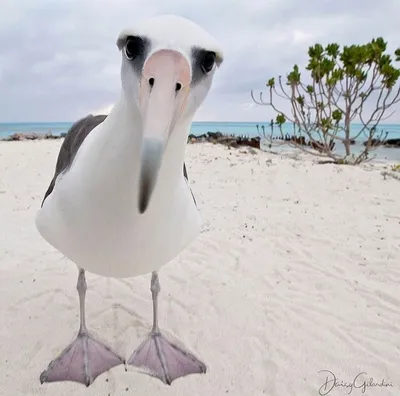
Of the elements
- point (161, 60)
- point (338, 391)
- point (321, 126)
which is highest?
point (161, 60)

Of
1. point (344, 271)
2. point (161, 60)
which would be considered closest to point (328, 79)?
point (344, 271)

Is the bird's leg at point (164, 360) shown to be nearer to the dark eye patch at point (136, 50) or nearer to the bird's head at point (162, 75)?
the bird's head at point (162, 75)

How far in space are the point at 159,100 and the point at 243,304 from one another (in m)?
2.55

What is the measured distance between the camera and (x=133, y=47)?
4.42 feet

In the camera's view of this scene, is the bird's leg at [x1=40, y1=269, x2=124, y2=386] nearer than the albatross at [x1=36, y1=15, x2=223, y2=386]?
No

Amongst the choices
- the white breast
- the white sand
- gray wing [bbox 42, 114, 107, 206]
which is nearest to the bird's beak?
the white breast

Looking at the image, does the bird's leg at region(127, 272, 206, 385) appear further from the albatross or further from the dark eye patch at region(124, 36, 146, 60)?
the dark eye patch at region(124, 36, 146, 60)

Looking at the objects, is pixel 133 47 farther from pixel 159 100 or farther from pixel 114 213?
pixel 114 213

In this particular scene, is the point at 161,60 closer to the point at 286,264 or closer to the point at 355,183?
the point at 286,264

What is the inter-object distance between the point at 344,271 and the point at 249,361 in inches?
73.7

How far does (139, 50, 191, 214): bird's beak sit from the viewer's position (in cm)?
124

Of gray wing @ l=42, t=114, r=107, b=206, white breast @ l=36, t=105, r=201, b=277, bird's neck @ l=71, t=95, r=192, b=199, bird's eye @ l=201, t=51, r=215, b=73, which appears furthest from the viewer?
gray wing @ l=42, t=114, r=107, b=206

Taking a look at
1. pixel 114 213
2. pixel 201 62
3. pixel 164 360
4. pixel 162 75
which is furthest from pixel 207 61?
pixel 164 360

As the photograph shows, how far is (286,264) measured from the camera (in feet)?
14.2
